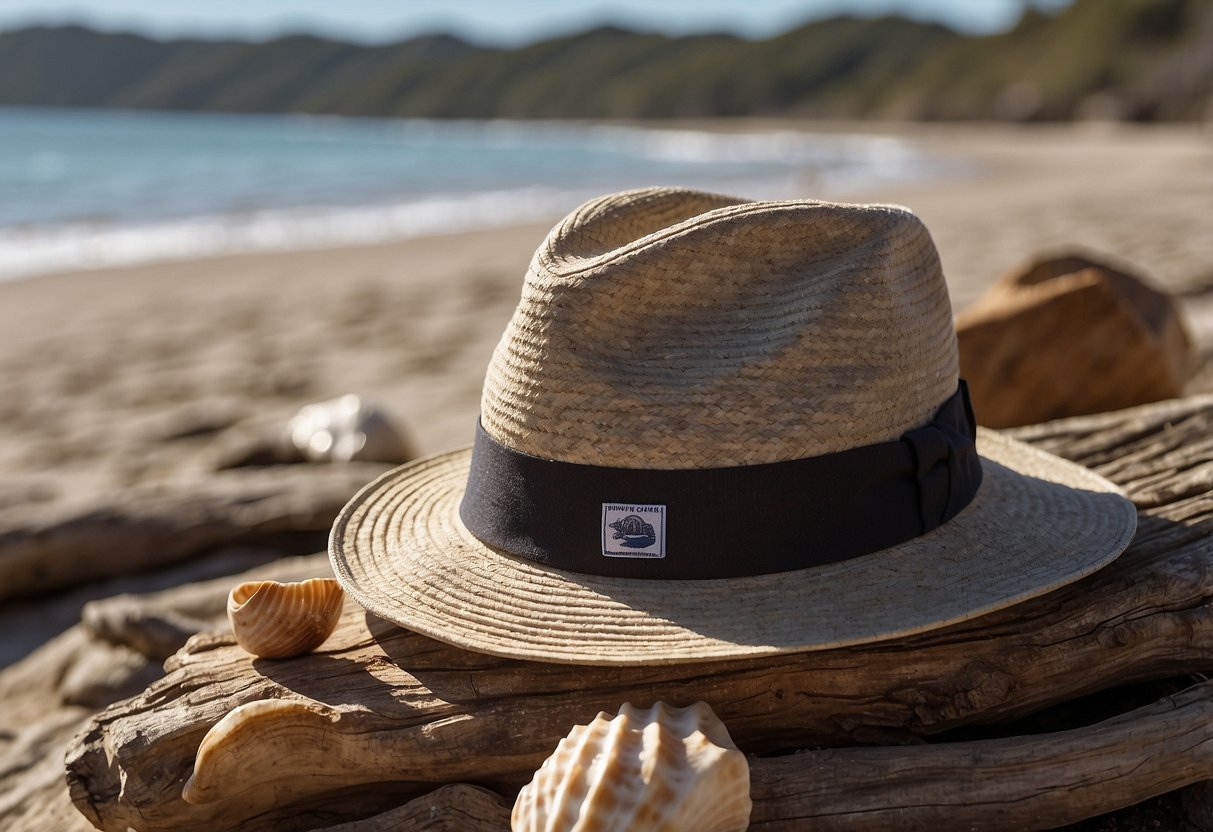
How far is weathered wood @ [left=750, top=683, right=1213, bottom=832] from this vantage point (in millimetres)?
1917

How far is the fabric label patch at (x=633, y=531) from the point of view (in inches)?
79.2

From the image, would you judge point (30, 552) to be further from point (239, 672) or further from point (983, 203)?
point (983, 203)

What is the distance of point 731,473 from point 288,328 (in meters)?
7.11

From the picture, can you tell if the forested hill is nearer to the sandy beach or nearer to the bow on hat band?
the sandy beach

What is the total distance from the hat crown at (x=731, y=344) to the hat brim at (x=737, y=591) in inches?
9.1

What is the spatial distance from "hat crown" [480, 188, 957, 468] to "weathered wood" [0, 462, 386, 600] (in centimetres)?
211

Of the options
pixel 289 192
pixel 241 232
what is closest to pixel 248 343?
pixel 241 232

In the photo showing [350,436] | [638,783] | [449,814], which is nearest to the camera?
[638,783]

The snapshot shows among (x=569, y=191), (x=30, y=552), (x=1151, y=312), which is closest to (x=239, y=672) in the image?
(x=30, y=552)

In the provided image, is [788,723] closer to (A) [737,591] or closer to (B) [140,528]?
(A) [737,591]

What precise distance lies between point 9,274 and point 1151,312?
1093cm

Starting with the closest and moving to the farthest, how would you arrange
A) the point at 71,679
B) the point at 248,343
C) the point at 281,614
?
the point at 281,614, the point at 71,679, the point at 248,343

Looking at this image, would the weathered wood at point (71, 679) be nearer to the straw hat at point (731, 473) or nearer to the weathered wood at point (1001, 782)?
the straw hat at point (731, 473)

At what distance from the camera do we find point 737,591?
2.00m
